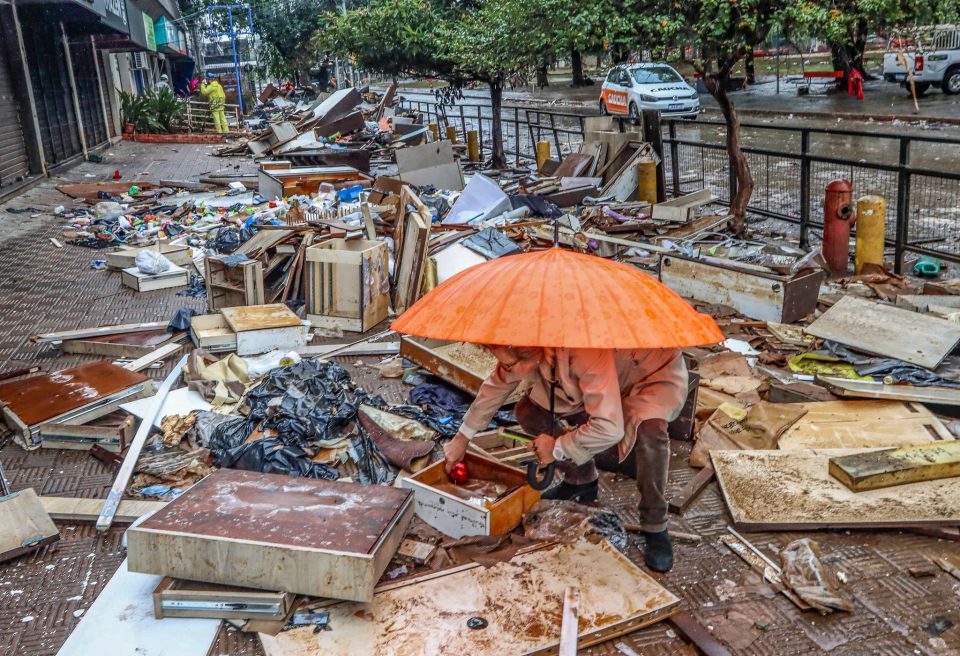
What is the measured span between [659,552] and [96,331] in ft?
18.7

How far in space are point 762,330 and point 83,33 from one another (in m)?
20.4

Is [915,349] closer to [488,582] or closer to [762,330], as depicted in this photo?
[762,330]

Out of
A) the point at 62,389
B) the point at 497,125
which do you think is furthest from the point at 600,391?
the point at 497,125

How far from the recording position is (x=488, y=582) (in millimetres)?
3826

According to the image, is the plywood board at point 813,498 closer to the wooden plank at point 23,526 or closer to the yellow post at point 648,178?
the wooden plank at point 23,526

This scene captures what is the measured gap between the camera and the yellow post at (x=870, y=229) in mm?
8711

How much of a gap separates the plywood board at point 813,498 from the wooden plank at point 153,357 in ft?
15.3

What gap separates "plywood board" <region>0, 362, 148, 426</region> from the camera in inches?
224

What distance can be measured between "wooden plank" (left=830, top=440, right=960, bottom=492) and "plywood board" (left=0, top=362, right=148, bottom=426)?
4.72 metres

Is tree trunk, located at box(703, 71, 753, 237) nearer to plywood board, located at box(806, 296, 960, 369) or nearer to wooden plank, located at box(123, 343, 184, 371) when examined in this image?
plywood board, located at box(806, 296, 960, 369)

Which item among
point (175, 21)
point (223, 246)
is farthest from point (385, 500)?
point (175, 21)

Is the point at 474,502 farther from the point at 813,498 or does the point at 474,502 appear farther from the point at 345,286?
the point at 345,286

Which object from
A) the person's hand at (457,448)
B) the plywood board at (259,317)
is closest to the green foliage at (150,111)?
the plywood board at (259,317)

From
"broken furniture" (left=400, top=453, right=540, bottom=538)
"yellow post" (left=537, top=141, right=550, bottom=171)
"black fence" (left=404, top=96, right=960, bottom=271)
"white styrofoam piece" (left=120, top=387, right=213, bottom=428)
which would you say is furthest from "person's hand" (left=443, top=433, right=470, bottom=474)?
"yellow post" (left=537, top=141, right=550, bottom=171)
